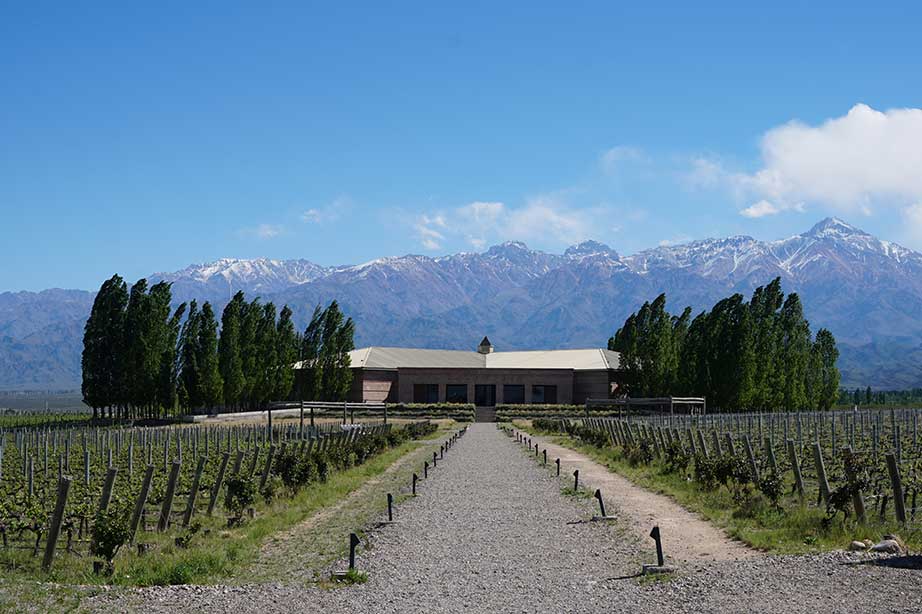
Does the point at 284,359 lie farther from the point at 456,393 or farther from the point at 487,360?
the point at 487,360

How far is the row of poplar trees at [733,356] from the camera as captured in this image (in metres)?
62.7

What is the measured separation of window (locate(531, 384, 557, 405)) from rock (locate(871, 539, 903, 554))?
249 feet

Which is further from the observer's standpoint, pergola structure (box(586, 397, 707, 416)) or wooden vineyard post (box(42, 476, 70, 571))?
pergola structure (box(586, 397, 707, 416))

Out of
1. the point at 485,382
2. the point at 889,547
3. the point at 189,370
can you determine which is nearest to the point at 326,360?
the point at 189,370

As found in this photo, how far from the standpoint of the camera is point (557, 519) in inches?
690

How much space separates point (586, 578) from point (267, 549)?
530 cm

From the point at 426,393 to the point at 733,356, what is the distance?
110ft

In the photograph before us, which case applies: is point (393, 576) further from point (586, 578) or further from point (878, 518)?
point (878, 518)

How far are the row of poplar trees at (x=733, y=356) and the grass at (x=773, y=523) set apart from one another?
40.1m

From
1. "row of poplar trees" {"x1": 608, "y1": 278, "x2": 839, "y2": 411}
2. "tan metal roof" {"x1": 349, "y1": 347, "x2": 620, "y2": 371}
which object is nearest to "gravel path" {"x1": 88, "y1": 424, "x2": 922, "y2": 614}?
"row of poplar trees" {"x1": 608, "y1": 278, "x2": 839, "y2": 411}

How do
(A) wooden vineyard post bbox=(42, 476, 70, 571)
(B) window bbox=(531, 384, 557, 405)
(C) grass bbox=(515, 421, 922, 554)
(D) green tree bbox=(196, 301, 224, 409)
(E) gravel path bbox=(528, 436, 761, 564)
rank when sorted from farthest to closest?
(B) window bbox=(531, 384, 557, 405) → (D) green tree bbox=(196, 301, 224, 409) → (E) gravel path bbox=(528, 436, 761, 564) → (C) grass bbox=(515, 421, 922, 554) → (A) wooden vineyard post bbox=(42, 476, 70, 571)

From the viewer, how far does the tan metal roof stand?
88.8 meters

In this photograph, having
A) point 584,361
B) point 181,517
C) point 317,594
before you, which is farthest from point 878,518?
point 584,361

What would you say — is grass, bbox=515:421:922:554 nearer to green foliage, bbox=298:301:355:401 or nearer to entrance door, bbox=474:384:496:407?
green foliage, bbox=298:301:355:401
